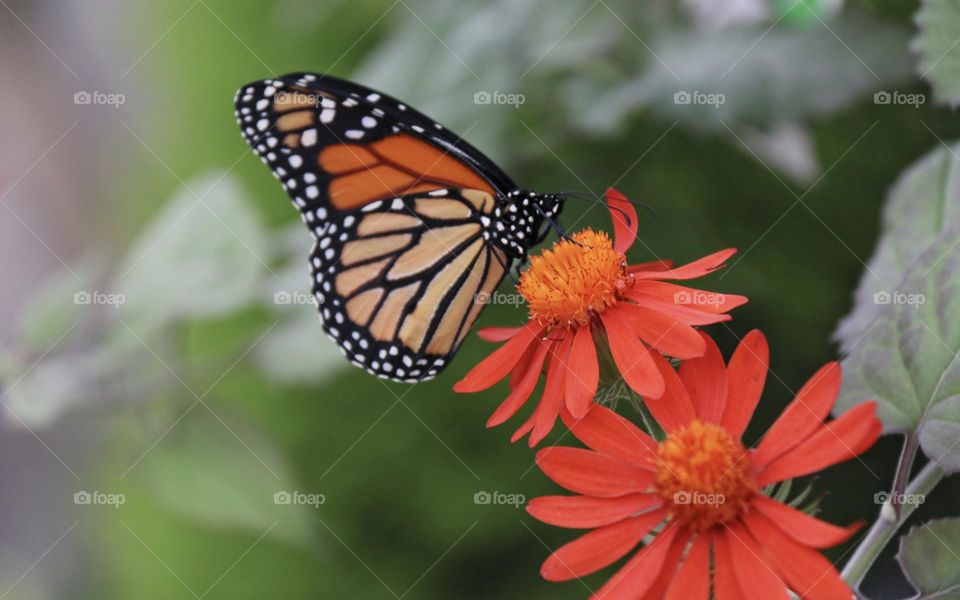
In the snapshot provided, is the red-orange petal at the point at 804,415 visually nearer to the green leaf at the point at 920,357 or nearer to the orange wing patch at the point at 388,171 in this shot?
the green leaf at the point at 920,357

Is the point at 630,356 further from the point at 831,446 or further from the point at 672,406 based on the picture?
the point at 831,446

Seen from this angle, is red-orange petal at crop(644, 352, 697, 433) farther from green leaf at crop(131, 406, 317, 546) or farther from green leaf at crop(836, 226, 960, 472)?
green leaf at crop(131, 406, 317, 546)

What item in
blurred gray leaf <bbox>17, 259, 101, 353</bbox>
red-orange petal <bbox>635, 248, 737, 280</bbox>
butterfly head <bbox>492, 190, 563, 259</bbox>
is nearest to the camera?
red-orange petal <bbox>635, 248, 737, 280</bbox>

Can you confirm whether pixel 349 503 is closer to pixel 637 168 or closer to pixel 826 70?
pixel 637 168

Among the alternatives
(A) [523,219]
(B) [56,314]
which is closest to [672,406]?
(A) [523,219]

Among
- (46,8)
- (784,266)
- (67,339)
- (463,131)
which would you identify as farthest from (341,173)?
(46,8)

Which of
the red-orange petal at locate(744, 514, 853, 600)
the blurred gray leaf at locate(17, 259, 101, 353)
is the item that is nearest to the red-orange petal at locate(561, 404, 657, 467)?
the red-orange petal at locate(744, 514, 853, 600)

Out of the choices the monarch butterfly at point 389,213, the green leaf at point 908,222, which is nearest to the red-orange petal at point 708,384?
the green leaf at point 908,222
